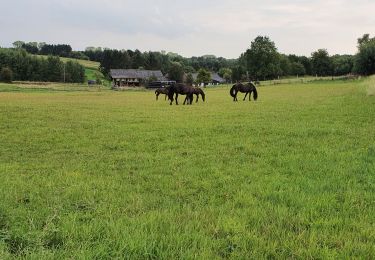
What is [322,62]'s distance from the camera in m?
122

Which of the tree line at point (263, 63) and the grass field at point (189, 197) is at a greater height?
the tree line at point (263, 63)

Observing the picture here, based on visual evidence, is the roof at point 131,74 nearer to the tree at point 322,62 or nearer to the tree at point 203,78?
the tree at point 203,78

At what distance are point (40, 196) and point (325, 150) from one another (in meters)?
6.91

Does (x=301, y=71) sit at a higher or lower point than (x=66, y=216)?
higher

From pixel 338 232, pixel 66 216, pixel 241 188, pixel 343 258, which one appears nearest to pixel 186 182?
pixel 241 188

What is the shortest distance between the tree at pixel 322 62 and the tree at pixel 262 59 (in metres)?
17.4

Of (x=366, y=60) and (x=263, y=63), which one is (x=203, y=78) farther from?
(x=366, y=60)

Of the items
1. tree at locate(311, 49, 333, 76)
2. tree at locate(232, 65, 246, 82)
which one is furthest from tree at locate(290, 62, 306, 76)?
tree at locate(232, 65, 246, 82)

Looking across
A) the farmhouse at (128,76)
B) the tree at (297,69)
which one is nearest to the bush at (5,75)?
the farmhouse at (128,76)

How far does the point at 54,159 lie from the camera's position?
9438mm

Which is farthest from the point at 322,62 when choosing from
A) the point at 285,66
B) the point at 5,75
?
the point at 5,75

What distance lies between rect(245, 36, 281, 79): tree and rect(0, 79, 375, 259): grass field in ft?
334

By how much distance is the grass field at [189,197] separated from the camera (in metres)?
4.21

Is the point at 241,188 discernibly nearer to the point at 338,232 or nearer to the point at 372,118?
the point at 338,232
